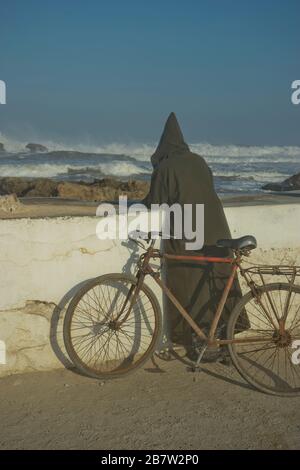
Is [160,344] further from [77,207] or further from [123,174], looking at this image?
[123,174]

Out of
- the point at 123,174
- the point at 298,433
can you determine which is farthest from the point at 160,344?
the point at 123,174

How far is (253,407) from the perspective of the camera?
3.88 m

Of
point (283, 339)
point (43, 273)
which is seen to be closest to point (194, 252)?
point (283, 339)

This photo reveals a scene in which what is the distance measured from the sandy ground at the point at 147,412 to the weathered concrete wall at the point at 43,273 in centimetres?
21

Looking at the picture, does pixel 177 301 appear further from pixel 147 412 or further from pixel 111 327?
pixel 147 412

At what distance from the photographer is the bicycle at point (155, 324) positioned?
13.6 feet

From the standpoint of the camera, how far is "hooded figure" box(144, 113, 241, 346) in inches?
178

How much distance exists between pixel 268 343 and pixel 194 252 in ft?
2.92

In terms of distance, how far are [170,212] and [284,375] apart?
1.53 metres

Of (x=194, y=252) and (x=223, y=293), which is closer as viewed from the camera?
(x=223, y=293)

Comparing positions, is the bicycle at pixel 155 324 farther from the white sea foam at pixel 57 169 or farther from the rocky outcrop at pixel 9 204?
the white sea foam at pixel 57 169

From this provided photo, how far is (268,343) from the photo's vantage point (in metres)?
4.36

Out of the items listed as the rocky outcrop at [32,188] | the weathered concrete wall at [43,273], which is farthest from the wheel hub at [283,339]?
the rocky outcrop at [32,188]
